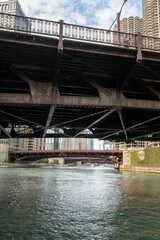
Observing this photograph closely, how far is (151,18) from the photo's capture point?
158375mm

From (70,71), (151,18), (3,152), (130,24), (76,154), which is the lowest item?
(76,154)

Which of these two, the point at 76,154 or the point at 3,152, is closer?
the point at 76,154

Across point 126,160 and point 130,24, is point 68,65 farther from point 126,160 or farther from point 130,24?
point 130,24

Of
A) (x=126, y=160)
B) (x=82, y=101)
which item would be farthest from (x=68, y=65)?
(x=126, y=160)

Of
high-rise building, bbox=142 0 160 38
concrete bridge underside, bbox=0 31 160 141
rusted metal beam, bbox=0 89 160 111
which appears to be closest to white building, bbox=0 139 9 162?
concrete bridge underside, bbox=0 31 160 141

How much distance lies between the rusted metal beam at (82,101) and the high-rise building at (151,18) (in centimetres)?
16305

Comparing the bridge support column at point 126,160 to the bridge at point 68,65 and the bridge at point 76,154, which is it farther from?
the bridge at point 68,65

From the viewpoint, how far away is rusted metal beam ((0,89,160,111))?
1124 centimetres

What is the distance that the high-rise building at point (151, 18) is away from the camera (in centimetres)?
15350

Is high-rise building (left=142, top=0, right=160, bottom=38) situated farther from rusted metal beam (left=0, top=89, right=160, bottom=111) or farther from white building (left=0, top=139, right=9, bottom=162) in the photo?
rusted metal beam (left=0, top=89, right=160, bottom=111)

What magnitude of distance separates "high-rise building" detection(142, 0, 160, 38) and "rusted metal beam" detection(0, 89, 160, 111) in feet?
535

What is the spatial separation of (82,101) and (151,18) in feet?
578

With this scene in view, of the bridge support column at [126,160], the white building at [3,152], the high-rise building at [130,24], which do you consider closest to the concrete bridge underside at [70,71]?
the bridge support column at [126,160]

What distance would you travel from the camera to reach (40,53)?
11234 mm
